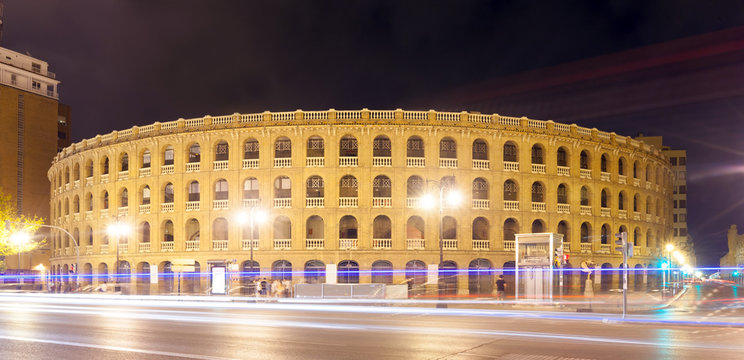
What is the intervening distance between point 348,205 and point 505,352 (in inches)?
1339

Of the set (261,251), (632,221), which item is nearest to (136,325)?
(261,251)

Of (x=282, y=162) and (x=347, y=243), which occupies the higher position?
(x=282, y=162)

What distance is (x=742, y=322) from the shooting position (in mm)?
19406

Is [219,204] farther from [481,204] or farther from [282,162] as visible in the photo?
[481,204]

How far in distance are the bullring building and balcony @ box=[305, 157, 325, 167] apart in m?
0.08

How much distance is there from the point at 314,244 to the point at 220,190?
30.7 ft

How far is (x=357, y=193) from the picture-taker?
4719 cm

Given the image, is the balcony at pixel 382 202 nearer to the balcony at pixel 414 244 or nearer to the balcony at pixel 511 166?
the balcony at pixel 414 244

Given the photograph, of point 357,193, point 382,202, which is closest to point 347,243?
point 357,193

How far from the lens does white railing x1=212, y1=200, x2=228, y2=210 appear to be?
4825 centimetres

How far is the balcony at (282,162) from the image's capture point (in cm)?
4697

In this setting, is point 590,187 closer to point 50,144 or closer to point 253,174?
point 253,174

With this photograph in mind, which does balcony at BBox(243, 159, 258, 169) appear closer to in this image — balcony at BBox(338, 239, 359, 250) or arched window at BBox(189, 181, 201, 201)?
arched window at BBox(189, 181, 201, 201)

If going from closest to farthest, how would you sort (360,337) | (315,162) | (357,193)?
(360,337), (315,162), (357,193)
